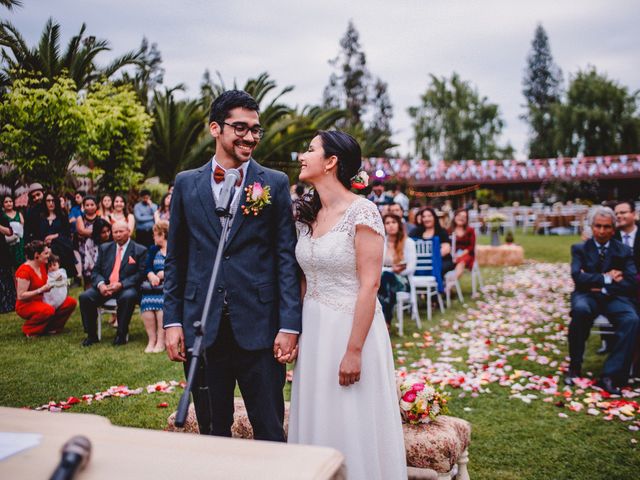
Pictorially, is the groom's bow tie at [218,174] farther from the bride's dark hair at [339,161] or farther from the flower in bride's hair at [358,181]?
the flower in bride's hair at [358,181]

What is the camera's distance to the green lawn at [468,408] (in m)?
3.58

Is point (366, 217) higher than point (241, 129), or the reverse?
point (241, 129)

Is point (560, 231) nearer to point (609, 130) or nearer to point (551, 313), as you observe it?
point (551, 313)

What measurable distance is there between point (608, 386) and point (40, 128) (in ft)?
36.2

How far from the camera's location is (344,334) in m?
2.56

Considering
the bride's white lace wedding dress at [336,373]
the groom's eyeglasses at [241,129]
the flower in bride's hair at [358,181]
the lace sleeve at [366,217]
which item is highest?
the groom's eyeglasses at [241,129]

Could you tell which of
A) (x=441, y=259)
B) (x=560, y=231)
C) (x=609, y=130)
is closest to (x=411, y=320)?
(x=441, y=259)

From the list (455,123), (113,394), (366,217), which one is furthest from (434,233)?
(455,123)

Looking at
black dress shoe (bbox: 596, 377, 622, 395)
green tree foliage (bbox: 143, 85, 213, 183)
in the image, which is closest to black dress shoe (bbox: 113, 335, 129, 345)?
black dress shoe (bbox: 596, 377, 622, 395)

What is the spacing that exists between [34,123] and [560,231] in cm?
2028

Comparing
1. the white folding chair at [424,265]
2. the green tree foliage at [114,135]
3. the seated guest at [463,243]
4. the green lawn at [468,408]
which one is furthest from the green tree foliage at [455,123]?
the green lawn at [468,408]

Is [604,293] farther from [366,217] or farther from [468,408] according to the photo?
[366,217]

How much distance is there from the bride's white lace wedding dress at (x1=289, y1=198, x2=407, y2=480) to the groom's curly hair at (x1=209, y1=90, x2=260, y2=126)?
69cm

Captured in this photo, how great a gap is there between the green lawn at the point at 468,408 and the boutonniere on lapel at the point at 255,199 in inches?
92.0
